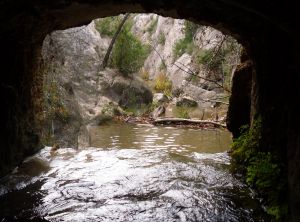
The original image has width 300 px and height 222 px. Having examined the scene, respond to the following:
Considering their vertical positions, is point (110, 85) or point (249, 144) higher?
point (110, 85)

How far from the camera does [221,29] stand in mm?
5578

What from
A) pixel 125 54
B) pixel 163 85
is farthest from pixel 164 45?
pixel 125 54

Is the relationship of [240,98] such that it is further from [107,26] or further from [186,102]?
[107,26]

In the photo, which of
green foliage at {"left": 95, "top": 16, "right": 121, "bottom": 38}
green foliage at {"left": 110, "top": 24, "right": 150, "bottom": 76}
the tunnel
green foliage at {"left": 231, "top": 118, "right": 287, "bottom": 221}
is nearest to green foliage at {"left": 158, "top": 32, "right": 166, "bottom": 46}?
green foliage at {"left": 95, "top": 16, "right": 121, "bottom": 38}

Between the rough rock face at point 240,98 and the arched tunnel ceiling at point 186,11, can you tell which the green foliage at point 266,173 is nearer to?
the rough rock face at point 240,98

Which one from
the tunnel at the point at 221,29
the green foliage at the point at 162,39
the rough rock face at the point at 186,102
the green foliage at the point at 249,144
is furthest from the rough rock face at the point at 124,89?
the green foliage at the point at 162,39

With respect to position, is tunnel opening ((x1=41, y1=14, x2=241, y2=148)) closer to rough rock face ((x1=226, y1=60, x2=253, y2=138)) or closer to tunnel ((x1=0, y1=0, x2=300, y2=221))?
rough rock face ((x1=226, y1=60, x2=253, y2=138))

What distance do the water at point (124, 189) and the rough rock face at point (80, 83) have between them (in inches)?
75.7

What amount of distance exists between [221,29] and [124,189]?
2.83 metres

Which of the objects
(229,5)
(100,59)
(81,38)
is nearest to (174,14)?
(229,5)

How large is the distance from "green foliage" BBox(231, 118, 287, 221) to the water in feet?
0.75

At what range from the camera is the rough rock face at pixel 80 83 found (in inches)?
407

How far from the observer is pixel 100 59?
19.5 meters

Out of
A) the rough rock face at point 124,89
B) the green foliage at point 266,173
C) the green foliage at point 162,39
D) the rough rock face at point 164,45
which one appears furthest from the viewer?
the green foliage at point 162,39
